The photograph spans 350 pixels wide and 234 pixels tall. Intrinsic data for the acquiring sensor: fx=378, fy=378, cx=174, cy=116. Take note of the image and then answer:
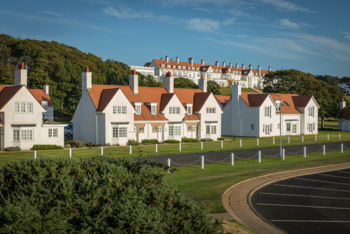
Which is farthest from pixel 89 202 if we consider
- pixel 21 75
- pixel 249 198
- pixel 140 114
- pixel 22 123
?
pixel 140 114

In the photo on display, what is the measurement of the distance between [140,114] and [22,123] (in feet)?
52.1

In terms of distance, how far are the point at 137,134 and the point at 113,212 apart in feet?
139

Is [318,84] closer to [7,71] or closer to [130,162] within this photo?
[7,71]

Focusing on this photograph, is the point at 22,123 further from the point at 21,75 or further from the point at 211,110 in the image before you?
the point at 211,110

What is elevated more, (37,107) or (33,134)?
(37,107)

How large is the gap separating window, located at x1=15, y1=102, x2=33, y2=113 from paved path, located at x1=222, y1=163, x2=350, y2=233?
30359 mm

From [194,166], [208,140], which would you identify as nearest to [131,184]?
[194,166]

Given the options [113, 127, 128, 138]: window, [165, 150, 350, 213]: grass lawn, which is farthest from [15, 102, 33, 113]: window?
[165, 150, 350, 213]: grass lawn

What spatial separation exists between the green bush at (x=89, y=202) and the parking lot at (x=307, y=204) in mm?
5024

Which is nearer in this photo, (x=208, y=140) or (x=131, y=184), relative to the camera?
(x=131, y=184)

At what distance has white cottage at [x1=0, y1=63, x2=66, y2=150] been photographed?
42531 mm

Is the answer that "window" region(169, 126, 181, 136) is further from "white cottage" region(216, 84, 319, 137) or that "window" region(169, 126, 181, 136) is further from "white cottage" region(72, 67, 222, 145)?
"white cottage" region(216, 84, 319, 137)

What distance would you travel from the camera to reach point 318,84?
313 feet

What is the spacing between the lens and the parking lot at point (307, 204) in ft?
46.0
